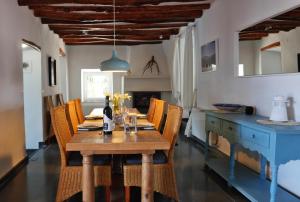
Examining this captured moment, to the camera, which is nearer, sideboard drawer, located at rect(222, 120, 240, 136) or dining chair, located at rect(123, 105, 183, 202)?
dining chair, located at rect(123, 105, 183, 202)

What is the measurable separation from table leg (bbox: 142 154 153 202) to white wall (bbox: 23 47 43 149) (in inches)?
163

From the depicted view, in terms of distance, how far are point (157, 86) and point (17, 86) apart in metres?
6.03

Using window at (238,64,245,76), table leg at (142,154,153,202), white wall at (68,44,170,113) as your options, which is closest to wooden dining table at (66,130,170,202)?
table leg at (142,154,153,202)

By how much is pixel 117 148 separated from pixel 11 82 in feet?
8.17

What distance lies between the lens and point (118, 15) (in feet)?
20.4

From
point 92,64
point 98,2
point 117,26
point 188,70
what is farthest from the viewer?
point 92,64

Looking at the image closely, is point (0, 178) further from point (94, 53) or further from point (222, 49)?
point (94, 53)

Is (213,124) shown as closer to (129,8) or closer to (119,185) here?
(119,185)

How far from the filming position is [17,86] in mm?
4688

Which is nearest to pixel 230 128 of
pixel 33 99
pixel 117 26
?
pixel 33 99

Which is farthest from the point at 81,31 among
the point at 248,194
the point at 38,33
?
the point at 248,194

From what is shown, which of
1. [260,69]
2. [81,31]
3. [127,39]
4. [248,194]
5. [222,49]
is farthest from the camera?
[127,39]

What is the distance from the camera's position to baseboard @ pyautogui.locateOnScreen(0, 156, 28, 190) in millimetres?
3947

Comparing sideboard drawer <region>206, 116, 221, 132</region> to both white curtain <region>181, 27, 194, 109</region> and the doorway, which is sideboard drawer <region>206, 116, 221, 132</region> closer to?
white curtain <region>181, 27, 194, 109</region>
